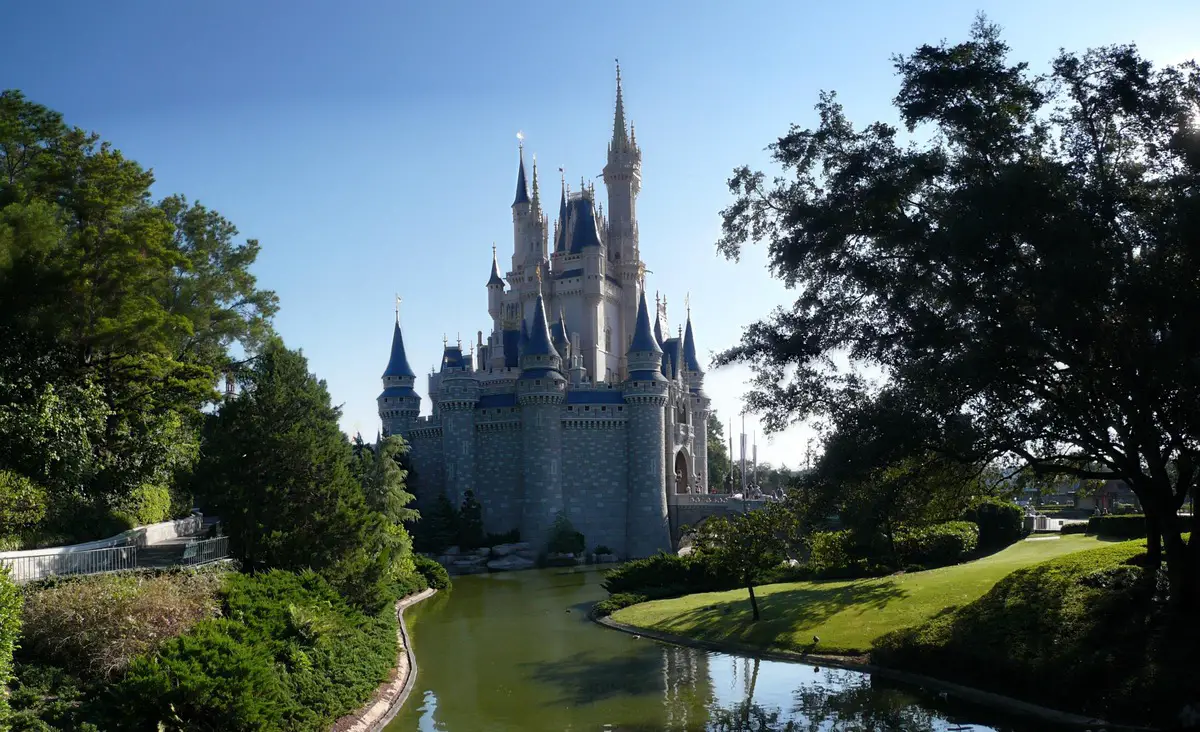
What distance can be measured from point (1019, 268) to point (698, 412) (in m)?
46.2

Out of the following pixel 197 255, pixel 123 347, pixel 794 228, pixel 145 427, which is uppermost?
pixel 197 255

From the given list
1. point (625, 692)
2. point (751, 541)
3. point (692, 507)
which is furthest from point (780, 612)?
point (692, 507)

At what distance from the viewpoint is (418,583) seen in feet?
105

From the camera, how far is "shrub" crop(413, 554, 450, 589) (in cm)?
3394

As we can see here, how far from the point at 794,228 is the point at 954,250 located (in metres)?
3.74

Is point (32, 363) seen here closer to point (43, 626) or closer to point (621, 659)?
point (43, 626)

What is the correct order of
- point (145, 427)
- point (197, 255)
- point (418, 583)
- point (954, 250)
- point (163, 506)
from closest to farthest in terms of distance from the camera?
point (954, 250), point (145, 427), point (197, 255), point (163, 506), point (418, 583)

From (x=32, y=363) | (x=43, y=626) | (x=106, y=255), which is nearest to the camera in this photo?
(x=43, y=626)

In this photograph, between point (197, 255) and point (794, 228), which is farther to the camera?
point (197, 255)

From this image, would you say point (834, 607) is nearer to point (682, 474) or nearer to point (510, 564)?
point (510, 564)

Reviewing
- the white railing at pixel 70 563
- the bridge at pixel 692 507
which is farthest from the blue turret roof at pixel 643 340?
the white railing at pixel 70 563

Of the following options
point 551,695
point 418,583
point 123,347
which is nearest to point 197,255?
point 123,347

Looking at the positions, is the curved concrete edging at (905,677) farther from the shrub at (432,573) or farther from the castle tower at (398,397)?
the castle tower at (398,397)

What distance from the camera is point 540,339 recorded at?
47.6 metres
